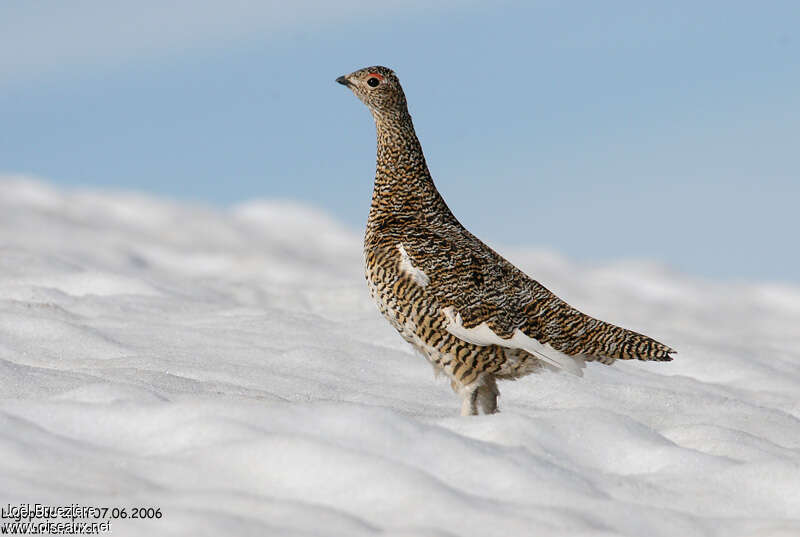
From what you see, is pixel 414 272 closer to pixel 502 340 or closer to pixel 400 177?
pixel 502 340

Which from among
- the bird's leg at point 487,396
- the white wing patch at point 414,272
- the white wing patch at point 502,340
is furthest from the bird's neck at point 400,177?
the bird's leg at point 487,396

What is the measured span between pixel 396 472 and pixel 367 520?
13.9 inches

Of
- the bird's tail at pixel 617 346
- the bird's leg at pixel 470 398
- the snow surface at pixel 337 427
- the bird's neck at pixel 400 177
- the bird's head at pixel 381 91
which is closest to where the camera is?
the snow surface at pixel 337 427

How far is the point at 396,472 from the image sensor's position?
4.69 m

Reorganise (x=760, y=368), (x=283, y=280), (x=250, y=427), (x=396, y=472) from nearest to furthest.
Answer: (x=396, y=472) < (x=250, y=427) < (x=760, y=368) < (x=283, y=280)

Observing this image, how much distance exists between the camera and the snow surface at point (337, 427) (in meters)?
4.50

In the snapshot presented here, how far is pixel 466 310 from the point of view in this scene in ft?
23.0

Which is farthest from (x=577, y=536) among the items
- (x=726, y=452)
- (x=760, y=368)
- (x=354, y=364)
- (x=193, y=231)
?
(x=193, y=231)

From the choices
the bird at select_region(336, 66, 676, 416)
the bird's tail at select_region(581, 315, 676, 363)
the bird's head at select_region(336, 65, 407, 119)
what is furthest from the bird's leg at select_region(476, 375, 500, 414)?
the bird's head at select_region(336, 65, 407, 119)

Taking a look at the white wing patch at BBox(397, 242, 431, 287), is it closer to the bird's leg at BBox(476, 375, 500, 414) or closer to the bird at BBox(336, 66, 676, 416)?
the bird at BBox(336, 66, 676, 416)

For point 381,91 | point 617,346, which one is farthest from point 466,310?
point 381,91

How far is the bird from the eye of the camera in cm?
706

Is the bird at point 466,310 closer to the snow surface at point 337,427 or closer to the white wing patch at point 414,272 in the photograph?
the white wing patch at point 414,272

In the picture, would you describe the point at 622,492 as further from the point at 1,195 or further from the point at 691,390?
the point at 1,195
